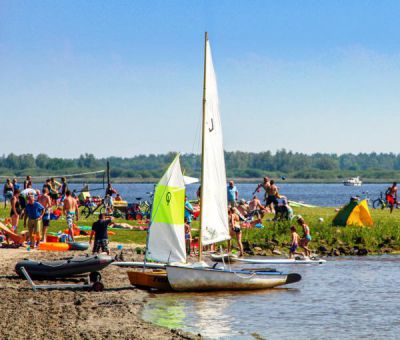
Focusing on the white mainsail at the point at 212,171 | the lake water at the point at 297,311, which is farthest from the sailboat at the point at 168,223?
the lake water at the point at 297,311

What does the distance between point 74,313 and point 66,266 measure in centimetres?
478

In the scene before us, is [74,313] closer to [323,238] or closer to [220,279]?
[220,279]

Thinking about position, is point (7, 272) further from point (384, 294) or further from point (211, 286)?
point (384, 294)

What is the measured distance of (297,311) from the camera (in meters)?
23.5

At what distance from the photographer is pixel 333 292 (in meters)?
27.2

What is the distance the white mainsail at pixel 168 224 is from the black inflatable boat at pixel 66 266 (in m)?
1.78

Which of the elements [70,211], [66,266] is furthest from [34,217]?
[66,266]

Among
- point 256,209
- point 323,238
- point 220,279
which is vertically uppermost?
point 256,209

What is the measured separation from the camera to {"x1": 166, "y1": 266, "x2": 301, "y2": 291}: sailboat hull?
24.6 metres

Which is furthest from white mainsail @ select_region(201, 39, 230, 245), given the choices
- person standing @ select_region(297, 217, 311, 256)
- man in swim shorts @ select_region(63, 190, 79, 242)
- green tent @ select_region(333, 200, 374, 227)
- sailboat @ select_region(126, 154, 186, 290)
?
green tent @ select_region(333, 200, 374, 227)

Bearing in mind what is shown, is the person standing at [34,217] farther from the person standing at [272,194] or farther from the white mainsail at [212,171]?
the person standing at [272,194]

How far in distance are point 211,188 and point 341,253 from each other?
13490mm

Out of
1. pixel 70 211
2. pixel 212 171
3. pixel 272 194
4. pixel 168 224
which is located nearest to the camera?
pixel 168 224

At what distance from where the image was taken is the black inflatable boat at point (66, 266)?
1001 inches
